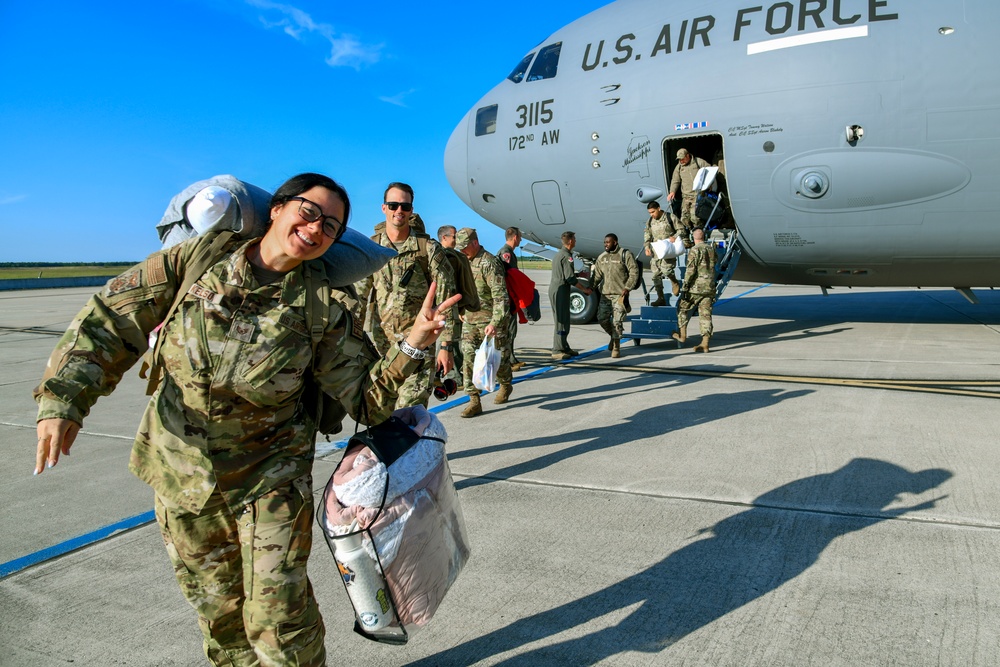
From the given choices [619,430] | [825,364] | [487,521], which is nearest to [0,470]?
[487,521]

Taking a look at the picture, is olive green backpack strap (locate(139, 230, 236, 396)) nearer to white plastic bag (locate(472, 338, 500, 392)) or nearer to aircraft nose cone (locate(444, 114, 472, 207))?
white plastic bag (locate(472, 338, 500, 392))

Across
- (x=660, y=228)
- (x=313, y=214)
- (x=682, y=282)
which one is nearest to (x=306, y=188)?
(x=313, y=214)

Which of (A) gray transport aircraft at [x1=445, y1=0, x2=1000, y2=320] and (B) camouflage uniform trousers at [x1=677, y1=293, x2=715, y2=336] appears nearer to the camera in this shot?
(A) gray transport aircraft at [x1=445, y1=0, x2=1000, y2=320]

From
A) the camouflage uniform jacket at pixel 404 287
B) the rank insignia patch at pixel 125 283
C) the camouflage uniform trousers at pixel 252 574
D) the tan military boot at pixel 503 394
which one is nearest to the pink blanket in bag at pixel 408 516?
the camouflage uniform trousers at pixel 252 574

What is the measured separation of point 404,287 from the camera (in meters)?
5.00

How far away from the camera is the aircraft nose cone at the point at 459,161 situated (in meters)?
12.6

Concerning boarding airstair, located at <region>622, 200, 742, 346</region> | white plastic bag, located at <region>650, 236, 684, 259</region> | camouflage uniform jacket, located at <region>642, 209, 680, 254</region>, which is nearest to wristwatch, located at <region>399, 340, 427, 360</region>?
white plastic bag, located at <region>650, 236, 684, 259</region>

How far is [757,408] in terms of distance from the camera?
638cm

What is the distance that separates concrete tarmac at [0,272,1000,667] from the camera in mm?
2795

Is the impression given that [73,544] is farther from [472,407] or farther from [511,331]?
[511,331]

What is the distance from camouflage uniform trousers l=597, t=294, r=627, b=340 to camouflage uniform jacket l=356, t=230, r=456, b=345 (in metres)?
4.86

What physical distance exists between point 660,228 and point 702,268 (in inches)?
45.6

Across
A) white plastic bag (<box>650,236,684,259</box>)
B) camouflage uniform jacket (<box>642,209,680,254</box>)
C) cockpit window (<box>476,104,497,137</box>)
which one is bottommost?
white plastic bag (<box>650,236,684,259</box>)

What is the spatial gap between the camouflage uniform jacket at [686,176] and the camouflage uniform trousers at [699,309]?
62.9 inches
